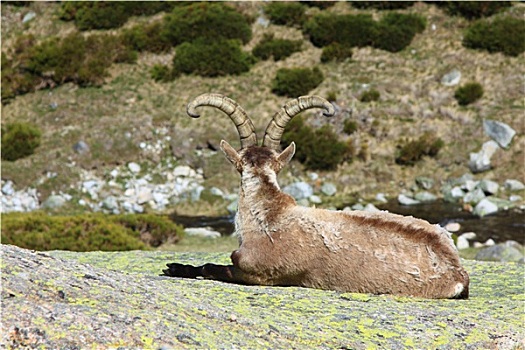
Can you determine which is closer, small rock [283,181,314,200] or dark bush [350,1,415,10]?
small rock [283,181,314,200]

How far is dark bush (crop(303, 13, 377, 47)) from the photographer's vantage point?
38406mm

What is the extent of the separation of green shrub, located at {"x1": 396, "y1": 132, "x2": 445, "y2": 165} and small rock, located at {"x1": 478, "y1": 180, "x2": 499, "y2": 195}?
311 centimetres

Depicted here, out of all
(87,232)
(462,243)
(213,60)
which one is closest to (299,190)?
(462,243)

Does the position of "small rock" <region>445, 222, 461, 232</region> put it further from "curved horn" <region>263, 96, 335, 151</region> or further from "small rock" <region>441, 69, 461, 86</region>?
"curved horn" <region>263, 96, 335, 151</region>

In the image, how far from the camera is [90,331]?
198 inches

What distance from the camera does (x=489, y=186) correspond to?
28.6 meters

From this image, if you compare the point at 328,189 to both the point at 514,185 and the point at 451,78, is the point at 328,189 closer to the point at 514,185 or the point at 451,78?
the point at 514,185

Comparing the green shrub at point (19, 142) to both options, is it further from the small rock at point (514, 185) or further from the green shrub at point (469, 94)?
the small rock at point (514, 185)

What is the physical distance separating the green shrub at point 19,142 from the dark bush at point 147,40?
8.67 meters

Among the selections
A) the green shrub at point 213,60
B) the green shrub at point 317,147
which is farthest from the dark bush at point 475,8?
the green shrub at point 317,147

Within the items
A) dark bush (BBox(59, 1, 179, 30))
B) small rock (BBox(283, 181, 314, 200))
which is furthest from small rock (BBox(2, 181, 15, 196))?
dark bush (BBox(59, 1, 179, 30))

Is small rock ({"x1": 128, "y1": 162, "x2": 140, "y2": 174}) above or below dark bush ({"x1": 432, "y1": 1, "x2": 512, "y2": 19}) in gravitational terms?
below

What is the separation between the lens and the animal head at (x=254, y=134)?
9414 millimetres

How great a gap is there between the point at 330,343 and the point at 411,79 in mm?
30833
